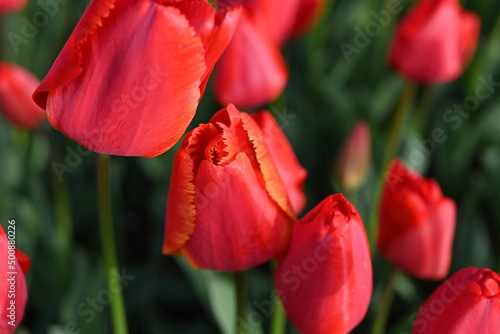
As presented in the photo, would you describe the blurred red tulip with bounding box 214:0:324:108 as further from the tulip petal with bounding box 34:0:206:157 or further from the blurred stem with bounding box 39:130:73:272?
the tulip petal with bounding box 34:0:206:157

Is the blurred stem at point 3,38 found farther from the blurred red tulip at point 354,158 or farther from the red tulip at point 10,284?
the red tulip at point 10,284

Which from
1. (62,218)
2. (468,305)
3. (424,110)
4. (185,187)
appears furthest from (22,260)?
(424,110)

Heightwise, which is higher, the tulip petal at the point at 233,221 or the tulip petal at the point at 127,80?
the tulip petal at the point at 127,80

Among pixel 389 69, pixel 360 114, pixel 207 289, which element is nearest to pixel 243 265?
pixel 207 289

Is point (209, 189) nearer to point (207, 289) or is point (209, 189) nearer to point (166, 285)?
point (207, 289)

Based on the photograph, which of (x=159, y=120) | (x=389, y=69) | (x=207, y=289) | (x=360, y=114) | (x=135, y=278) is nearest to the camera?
(x=159, y=120)

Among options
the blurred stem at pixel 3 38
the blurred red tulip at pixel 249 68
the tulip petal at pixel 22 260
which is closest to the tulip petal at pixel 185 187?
the tulip petal at pixel 22 260

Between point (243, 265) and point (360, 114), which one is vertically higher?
point (243, 265)
